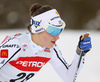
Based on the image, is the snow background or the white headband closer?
the white headband

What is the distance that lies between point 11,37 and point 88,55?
8.87 feet

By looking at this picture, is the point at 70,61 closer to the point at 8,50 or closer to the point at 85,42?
the point at 85,42

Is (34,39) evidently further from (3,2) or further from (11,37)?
(3,2)

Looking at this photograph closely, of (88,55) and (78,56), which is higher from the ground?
(78,56)

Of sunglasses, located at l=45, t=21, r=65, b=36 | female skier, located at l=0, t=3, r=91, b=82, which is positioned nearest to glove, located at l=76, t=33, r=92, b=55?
female skier, located at l=0, t=3, r=91, b=82

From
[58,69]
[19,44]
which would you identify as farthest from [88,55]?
[19,44]

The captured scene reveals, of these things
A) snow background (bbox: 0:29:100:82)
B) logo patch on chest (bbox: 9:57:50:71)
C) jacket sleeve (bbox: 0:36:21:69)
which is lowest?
snow background (bbox: 0:29:100:82)

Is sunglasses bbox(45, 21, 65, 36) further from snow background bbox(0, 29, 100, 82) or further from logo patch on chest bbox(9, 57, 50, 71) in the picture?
snow background bbox(0, 29, 100, 82)

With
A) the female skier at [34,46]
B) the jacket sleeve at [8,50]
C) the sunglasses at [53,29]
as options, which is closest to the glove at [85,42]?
the female skier at [34,46]

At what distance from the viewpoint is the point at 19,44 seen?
9.82 ft

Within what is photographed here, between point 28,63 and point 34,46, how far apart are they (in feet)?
0.56

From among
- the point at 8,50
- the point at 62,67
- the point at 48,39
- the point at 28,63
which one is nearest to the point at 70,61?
the point at 62,67

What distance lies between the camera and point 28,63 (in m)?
3.09

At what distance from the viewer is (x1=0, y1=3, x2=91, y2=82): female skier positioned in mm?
2939
